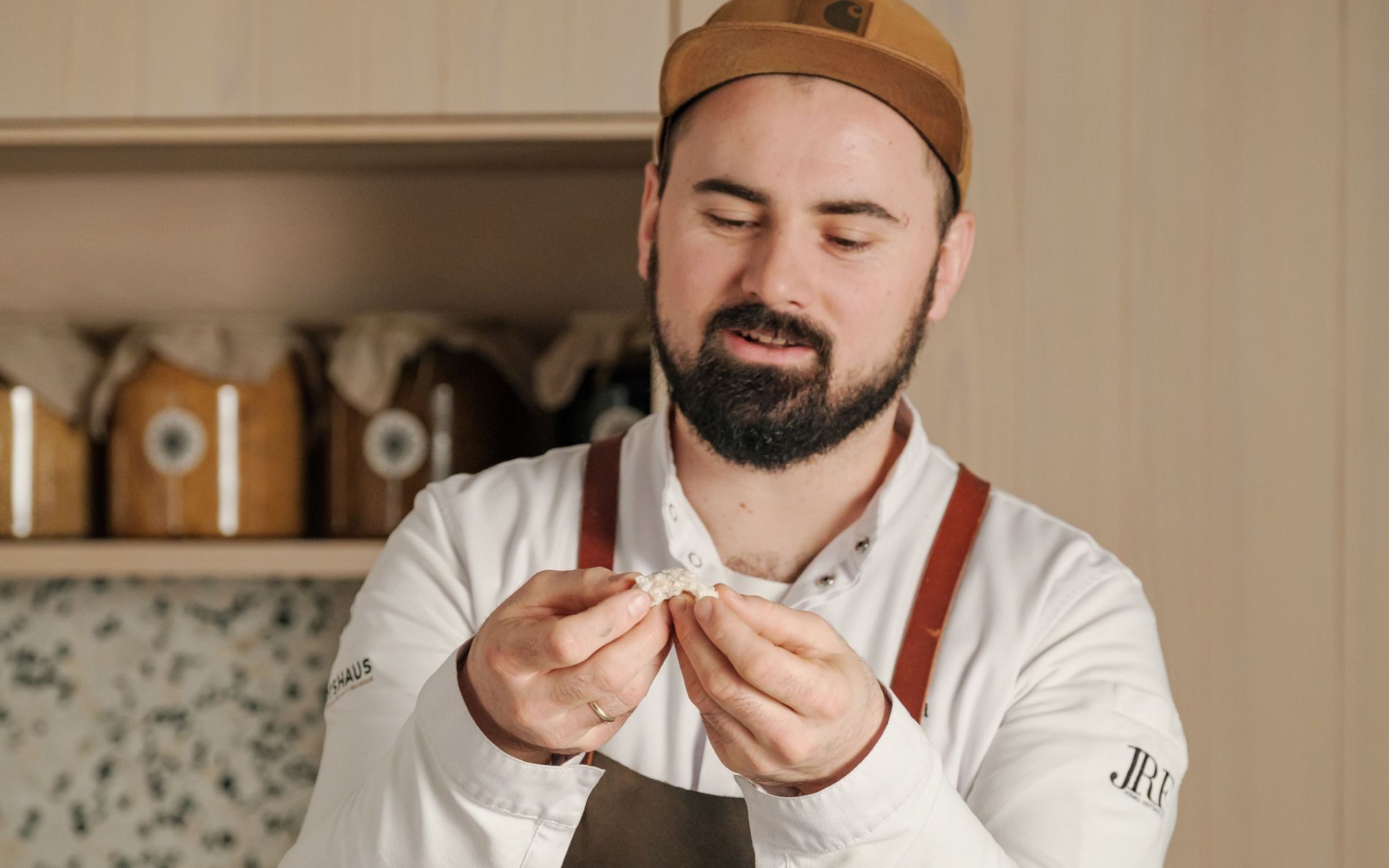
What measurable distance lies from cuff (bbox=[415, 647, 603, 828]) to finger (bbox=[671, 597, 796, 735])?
4.1 inches

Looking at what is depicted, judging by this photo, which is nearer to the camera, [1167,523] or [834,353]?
[834,353]

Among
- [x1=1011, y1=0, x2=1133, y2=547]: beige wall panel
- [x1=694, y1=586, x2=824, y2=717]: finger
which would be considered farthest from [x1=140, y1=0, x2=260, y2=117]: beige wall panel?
[x1=694, y1=586, x2=824, y2=717]: finger

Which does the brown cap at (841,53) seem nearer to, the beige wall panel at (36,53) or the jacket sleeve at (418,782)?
the jacket sleeve at (418,782)

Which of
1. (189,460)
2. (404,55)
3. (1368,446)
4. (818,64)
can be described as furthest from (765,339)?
(189,460)

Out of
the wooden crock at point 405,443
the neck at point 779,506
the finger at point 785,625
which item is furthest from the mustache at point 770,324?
the wooden crock at point 405,443

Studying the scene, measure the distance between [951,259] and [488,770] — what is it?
65 centimetres

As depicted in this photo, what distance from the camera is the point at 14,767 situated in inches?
66.1

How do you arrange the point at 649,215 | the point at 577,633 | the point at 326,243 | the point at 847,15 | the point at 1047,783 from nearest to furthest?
the point at 577,633 < the point at 1047,783 < the point at 847,15 < the point at 649,215 < the point at 326,243

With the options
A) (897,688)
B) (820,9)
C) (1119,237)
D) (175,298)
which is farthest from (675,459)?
(175,298)

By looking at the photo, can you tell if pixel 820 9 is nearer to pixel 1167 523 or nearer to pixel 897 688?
pixel 897 688

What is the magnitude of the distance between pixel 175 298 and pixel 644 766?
1.10 meters

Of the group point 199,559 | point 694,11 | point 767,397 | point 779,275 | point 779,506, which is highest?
point 694,11

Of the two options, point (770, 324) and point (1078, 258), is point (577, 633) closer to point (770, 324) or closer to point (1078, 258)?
point (770, 324)

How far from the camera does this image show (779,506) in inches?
40.8
